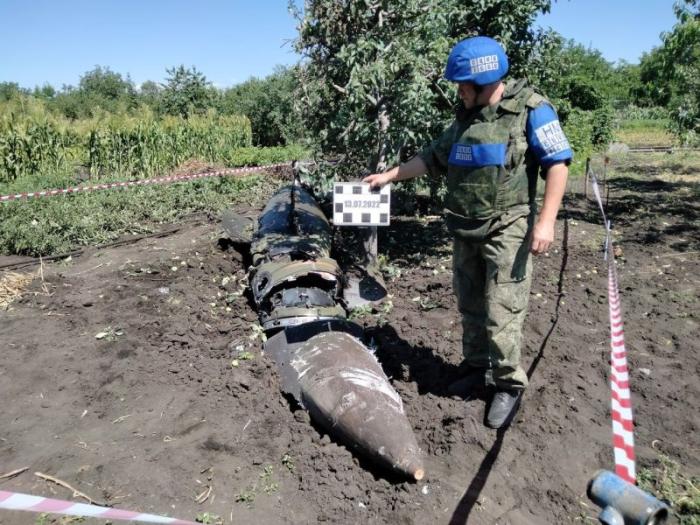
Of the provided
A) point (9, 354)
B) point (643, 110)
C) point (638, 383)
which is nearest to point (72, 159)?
point (9, 354)

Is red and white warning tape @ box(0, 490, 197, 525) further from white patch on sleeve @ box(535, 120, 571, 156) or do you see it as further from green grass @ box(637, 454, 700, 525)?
white patch on sleeve @ box(535, 120, 571, 156)

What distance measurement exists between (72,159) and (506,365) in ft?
48.9

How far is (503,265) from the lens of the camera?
314 centimetres

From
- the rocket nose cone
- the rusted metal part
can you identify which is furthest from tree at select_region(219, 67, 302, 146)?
the rusted metal part

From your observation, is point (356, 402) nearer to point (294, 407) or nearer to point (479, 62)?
point (294, 407)

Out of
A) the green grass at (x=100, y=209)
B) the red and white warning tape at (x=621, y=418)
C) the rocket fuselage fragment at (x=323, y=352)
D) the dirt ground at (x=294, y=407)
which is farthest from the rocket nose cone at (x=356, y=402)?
the green grass at (x=100, y=209)

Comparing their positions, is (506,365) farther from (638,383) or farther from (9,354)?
(9,354)

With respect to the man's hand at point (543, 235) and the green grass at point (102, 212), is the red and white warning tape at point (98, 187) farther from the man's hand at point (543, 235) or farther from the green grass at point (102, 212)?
the man's hand at point (543, 235)

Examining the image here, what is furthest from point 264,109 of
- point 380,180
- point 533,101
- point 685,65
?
point 533,101

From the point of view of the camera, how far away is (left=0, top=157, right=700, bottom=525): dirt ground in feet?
9.20

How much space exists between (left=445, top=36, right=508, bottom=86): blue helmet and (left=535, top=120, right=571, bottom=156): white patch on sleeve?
0.38 m

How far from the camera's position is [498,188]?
307 centimetres

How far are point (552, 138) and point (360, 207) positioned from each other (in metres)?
2.64

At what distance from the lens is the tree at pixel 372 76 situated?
5.29 m
